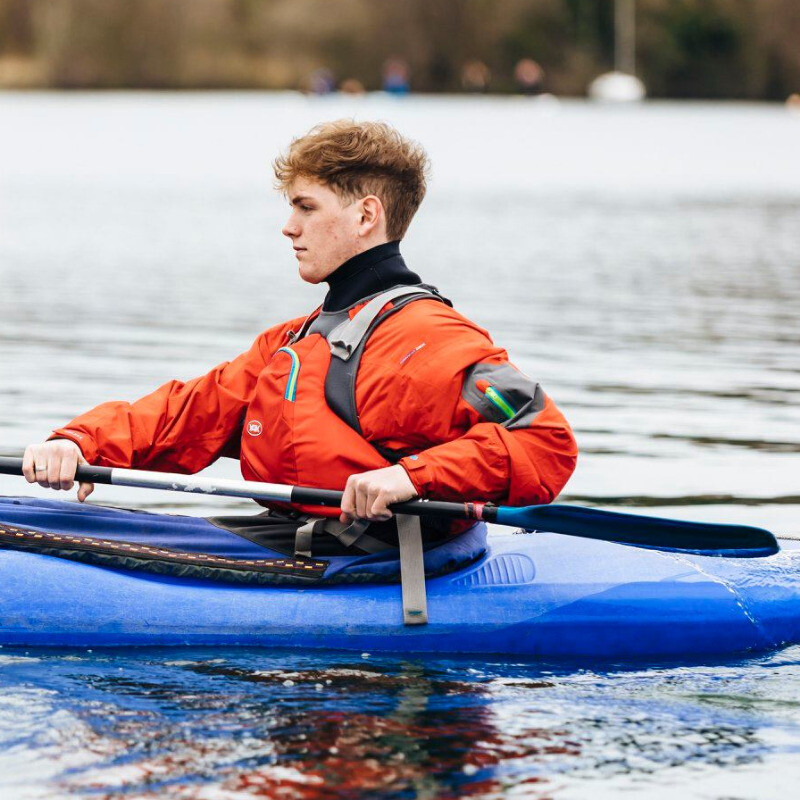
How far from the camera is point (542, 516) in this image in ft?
13.8

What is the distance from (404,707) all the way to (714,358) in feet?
22.5

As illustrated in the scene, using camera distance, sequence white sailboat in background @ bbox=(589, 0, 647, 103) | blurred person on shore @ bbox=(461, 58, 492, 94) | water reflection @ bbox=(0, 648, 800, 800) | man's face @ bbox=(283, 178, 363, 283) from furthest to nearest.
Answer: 1. blurred person on shore @ bbox=(461, 58, 492, 94)
2. white sailboat in background @ bbox=(589, 0, 647, 103)
3. man's face @ bbox=(283, 178, 363, 283)
4. water reflection @ bbox=(0, 648, 800, 800)

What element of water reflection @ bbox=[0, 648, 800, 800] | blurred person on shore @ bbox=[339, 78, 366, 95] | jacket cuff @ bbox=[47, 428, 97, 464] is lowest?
water reflection @ bbox=[0, 648, 800, 800]

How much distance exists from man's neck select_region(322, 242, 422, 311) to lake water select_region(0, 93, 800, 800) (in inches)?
35.3

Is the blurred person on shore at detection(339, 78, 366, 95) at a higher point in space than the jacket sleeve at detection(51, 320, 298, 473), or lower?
higher

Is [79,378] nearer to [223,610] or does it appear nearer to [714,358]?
[714,358]

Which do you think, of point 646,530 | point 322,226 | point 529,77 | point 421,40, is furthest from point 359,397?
point 421,40

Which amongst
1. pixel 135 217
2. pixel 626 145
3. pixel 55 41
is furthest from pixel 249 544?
pixel 55 41

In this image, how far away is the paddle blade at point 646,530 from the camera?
13.8 ft

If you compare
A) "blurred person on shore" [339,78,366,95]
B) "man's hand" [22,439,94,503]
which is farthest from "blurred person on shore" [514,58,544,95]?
"man's hand" [22,439,94,503]

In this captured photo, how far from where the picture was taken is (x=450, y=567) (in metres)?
4.45

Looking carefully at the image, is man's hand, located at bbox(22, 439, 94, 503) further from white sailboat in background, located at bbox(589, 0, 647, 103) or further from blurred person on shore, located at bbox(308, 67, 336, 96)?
white sailboat in background, located at bbox(589, 0, 647, 103)

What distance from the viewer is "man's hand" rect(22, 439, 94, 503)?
13.9 feet

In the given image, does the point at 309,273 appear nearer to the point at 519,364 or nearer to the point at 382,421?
the point at 382,421
